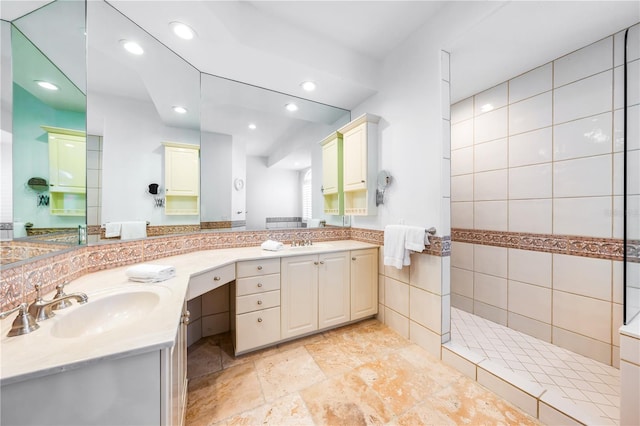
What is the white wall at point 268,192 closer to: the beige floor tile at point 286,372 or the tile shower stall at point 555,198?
the beige floor tile at point 286,372

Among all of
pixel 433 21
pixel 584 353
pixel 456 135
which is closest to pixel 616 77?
pixel 456 135

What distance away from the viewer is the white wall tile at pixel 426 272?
5.44ft

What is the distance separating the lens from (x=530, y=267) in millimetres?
1862

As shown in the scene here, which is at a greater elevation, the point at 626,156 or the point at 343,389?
the point at 626,156

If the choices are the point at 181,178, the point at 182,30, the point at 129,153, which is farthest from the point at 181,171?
the point at 182,30

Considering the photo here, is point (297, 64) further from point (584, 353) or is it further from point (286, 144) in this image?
point (584, 353)

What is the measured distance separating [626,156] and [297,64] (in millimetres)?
2124

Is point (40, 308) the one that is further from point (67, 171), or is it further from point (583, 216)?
point (583, 216)

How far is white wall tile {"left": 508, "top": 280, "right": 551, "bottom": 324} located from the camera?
178 centimetres

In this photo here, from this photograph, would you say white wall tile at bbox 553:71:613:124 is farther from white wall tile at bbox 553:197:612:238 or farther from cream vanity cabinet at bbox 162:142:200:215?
cream vanity cabinet at bbox 162:142:200:215

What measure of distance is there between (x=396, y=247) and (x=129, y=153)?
2.05 m

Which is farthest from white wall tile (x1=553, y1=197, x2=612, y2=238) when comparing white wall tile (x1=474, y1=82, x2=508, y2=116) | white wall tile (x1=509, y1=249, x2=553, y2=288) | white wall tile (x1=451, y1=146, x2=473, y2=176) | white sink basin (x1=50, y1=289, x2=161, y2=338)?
white sink basin (x1=50, y1=289, x2=161, y2=338)

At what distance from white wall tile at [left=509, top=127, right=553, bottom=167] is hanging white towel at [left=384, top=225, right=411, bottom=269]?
1.19 meters

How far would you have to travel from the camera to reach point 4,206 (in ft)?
2.76
